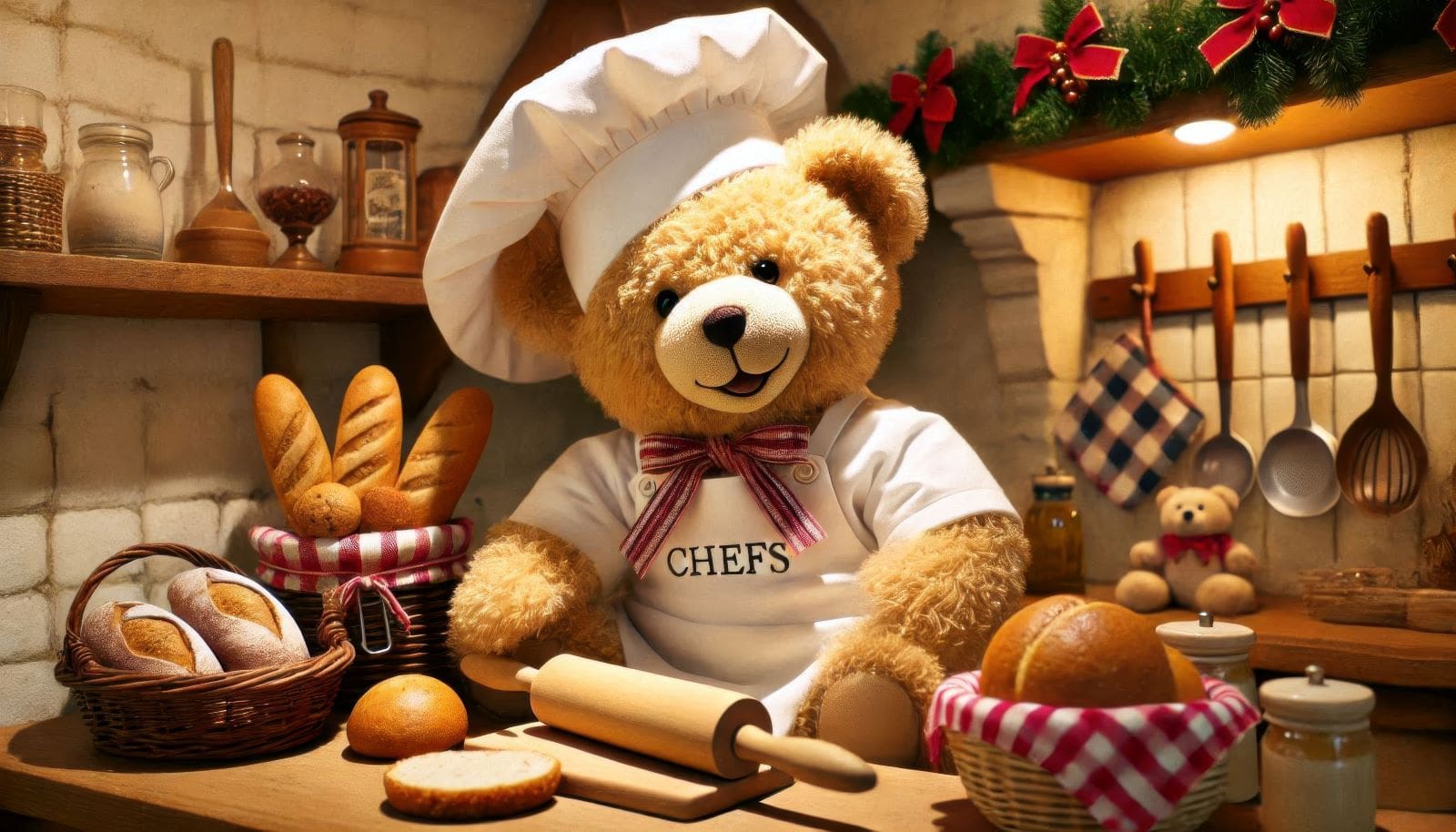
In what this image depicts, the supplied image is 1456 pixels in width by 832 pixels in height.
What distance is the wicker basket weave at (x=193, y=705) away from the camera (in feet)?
4.04

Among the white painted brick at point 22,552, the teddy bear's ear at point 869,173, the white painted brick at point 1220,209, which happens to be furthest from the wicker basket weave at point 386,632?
the white painted brick at point 1220,209

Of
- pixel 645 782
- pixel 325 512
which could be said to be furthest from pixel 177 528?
pixel 645 782

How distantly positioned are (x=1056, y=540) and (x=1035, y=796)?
2.82 feet

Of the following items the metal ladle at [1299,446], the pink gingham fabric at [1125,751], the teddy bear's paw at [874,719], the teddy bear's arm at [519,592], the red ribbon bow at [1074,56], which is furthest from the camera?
the metal ladle at [1299,446]

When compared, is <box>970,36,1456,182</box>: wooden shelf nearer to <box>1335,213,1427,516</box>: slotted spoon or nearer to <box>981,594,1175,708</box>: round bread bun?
<box>1335,213,1427,516</box>: slotted spoon

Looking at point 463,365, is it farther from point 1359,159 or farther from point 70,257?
point 1359,159

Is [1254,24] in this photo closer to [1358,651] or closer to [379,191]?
[1358,651]

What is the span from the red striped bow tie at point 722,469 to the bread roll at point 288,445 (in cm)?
42

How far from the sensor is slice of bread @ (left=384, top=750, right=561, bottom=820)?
1.04 metres

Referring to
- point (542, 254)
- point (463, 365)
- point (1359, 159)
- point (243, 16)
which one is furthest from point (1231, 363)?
point (243, 16)

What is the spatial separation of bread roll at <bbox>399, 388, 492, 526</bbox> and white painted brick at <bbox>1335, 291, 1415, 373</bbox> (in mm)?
1175

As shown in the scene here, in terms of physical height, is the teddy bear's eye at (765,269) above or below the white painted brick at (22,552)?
above

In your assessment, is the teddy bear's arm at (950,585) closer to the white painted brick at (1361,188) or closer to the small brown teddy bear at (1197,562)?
the small brown teddy bear at (1197,562)

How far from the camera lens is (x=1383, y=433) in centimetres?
153
